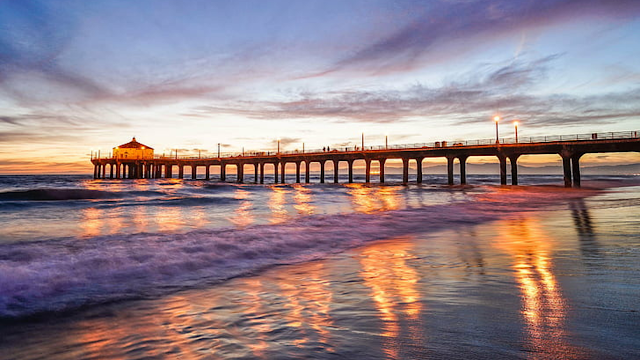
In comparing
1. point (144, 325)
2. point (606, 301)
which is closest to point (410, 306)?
point (606, 301)

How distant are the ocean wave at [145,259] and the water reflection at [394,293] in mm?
1621

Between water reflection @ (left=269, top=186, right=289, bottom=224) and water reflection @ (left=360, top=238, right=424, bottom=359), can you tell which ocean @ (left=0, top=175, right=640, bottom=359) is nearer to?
water reflection @ (left=360, top=238, right=424, bottom=359)

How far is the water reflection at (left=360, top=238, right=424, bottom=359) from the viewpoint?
3196 mm

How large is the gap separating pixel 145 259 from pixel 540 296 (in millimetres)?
7450

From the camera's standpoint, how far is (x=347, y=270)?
6316 mm

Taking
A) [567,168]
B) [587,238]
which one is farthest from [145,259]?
[567,168]

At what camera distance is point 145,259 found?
744 cm

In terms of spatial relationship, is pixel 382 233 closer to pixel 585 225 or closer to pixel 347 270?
pixel 347 270

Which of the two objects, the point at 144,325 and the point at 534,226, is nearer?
the point at 144,325

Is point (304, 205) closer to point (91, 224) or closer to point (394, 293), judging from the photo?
point (91, 224)

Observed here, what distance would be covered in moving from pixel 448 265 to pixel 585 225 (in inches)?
297

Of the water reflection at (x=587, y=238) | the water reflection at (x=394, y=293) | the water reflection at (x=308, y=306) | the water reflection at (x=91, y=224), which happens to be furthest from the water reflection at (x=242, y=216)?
the water reflection at (x=587, y=238)

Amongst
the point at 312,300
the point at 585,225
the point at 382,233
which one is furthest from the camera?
the point at 382,233

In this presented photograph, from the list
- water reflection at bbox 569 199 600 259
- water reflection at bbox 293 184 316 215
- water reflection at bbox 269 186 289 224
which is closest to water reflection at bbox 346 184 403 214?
water reflection at bbox 293 184 316 215
